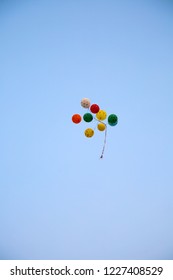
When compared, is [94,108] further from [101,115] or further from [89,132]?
[89,132]

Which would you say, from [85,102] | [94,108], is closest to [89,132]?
[94,108]

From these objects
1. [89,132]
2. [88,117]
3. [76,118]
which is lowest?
[89,132]

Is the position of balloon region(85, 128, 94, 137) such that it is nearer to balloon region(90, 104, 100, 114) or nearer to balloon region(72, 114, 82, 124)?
balloon region(72, 114, 82, 124)

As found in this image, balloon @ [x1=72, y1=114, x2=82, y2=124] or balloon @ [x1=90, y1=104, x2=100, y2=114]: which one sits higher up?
balloon @ [x1=90, y1=104, x2=100, y2=114]

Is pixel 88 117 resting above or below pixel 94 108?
below

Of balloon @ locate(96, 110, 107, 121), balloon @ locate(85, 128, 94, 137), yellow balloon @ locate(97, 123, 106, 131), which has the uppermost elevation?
balloon @ locate(96, 110, 107, 121)

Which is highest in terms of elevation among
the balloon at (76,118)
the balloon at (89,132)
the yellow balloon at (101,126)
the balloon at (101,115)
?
the balloon at (101,115)

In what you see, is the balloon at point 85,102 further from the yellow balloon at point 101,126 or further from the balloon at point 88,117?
the yellow balloon at point 101,126

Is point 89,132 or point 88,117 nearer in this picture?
point 88,117
